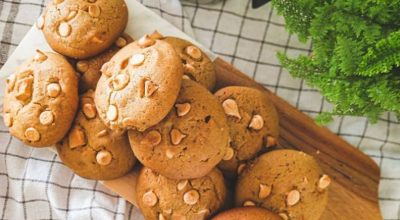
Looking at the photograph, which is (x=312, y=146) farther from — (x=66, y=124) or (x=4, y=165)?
(x=4, y=165)

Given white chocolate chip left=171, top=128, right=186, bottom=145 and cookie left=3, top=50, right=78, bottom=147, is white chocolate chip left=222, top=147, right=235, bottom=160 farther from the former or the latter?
cookie left=3, top=50, right=78, bottom=147

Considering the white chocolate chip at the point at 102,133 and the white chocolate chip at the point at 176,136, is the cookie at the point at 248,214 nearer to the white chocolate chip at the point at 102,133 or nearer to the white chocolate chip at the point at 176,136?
the white chocolate chip at the point at 176,136

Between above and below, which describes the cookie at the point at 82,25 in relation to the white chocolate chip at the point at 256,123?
above

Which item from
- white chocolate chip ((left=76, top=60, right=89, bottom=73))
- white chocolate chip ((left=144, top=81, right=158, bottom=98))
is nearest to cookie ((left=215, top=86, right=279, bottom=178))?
white chocolate chip ((left=144, top=81, right=158, bottom=98))

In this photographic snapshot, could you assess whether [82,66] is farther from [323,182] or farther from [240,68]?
[323,182]

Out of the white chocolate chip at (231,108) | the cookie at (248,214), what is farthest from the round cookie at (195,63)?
the cookie at (248,214)

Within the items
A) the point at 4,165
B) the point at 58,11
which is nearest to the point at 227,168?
the point at 58,11
